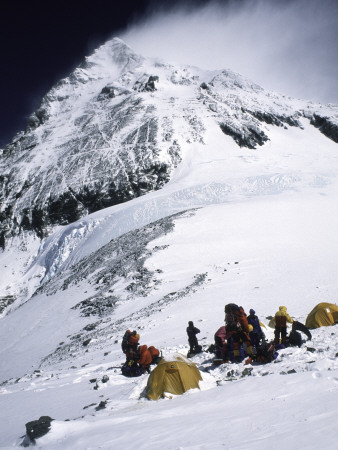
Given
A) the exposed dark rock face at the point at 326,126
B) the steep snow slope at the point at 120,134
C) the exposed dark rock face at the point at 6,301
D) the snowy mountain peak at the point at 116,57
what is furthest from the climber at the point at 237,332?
the snowy mountain peak at the point at 116,57

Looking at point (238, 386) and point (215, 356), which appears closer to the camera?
point (238, 386)

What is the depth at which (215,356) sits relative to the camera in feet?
35.2

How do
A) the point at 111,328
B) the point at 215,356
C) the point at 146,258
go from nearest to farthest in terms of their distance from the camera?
1. the point at 215,356
2. the point at 111,328
3. the point at 146,258

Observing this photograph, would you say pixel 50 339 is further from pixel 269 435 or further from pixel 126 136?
pixel 126 136

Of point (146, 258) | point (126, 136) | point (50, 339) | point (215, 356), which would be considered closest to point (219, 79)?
point (126, 136)

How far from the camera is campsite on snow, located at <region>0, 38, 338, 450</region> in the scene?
19.8 ft

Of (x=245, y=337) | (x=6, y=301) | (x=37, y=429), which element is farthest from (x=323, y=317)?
(x=6, y=301)

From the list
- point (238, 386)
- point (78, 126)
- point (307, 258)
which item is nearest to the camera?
point (238, 386)

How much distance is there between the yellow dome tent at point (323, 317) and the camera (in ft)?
41.8

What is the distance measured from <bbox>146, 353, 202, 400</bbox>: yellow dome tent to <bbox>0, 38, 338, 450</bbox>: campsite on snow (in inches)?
1.3

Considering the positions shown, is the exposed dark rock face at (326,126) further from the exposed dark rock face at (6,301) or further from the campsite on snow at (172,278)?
the exposed dark rock face at (6,301)

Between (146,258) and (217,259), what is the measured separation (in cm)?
715

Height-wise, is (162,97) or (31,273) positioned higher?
(162,97)

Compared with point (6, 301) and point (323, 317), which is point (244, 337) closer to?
point (323, 317)
